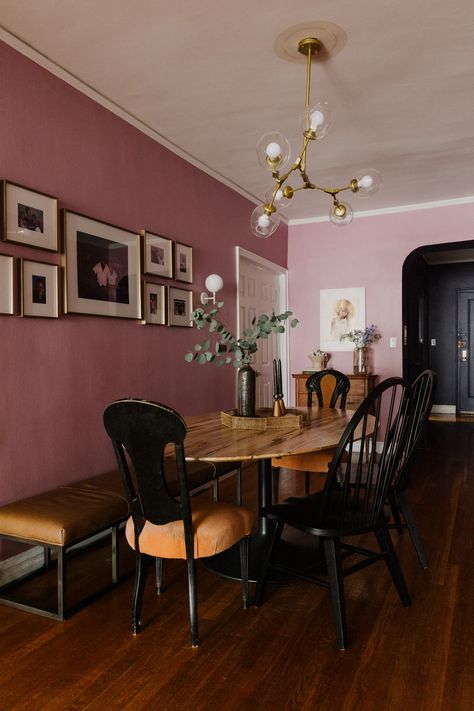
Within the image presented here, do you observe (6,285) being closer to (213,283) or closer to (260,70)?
(260,70)

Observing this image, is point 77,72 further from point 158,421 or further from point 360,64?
point 158,421

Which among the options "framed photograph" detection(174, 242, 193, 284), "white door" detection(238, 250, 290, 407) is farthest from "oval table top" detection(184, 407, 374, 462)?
"white door" detection(238, 250, 290, 407)

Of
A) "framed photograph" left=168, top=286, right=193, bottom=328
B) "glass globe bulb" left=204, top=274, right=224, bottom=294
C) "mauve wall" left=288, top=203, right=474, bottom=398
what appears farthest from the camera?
"mauve wall" left=288, top=203, right=474, bottom=398

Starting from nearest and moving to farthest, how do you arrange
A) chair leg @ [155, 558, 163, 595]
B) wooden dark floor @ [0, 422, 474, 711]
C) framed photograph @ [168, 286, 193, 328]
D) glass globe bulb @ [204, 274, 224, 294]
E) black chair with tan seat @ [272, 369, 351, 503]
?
wooden dark floor @ [0, 422, 474, 711], chair leg @ [155, 558, 163, 595], black chair with tan seat @ [272, 369, 351, 503], framed photograph @ [168, 286, 193, 328], glass globe bulb @ [204, 274, 224, 294]

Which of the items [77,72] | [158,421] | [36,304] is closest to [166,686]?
[158,421]

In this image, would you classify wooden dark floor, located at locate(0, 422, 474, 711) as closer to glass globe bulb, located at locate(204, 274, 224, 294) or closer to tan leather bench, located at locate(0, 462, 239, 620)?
tan leather bench, located at locate(0, 462, 239, 620)

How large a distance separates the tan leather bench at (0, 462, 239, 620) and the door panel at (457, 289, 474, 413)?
25.6ft

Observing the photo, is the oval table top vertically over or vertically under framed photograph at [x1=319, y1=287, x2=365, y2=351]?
under

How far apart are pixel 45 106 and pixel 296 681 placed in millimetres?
2957

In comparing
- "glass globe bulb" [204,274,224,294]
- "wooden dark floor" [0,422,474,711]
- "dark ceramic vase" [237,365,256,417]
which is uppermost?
"glass globe bulb" [204,274,224,294]

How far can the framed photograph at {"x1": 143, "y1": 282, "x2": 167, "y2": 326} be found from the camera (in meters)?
3.73

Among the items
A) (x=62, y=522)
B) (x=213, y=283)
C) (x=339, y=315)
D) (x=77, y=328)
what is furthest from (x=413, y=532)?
(x=339, y=315)

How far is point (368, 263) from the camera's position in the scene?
19.7 feet

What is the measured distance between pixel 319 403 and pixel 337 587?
2.06 metres
